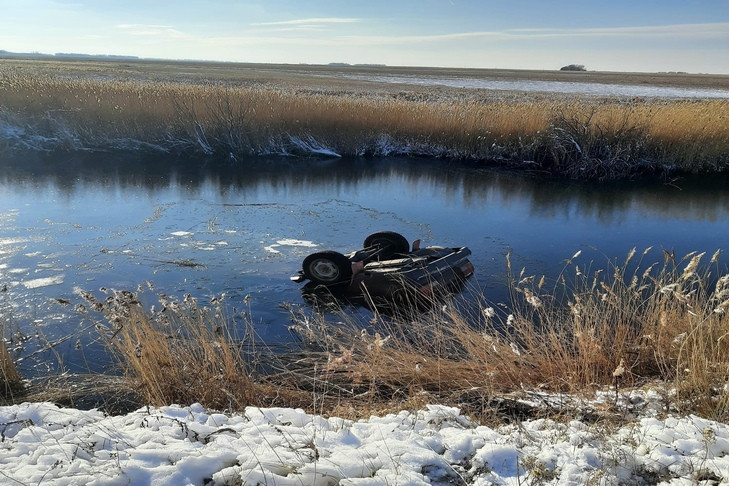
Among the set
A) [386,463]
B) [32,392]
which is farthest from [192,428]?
[32,392]

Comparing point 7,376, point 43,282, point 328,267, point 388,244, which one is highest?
point 388,244

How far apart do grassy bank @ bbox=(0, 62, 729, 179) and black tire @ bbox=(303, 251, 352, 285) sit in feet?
31.8

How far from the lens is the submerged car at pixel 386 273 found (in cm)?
643

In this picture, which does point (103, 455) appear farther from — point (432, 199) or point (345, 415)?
point (432, 199)

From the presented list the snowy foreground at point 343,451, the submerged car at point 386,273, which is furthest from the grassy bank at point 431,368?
the submerged car at point 386,273

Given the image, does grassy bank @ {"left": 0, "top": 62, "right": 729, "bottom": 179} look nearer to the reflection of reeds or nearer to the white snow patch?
the white snow patch

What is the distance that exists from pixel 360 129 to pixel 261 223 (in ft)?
26.1

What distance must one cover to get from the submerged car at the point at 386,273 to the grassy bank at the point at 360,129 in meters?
9.00

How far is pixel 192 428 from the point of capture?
9.89 ft

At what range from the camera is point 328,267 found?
677 cm

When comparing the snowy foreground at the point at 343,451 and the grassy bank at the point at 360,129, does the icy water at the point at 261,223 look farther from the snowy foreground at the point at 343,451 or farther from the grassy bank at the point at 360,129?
the snowy foreground at the point at 343,451

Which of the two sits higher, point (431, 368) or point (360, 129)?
point (360, 129)

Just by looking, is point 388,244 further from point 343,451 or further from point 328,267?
point 343,451

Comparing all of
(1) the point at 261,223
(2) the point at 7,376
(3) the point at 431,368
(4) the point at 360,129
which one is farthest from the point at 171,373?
(4) the point at 360,129
